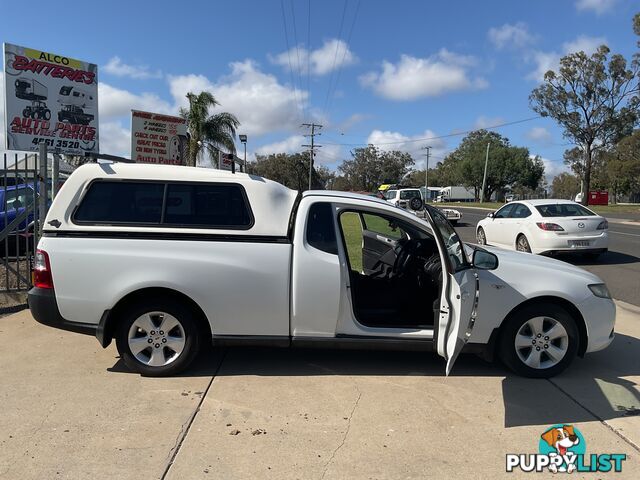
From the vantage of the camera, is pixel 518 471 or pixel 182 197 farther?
pixel 182 197

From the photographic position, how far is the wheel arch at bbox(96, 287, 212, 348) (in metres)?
4.37

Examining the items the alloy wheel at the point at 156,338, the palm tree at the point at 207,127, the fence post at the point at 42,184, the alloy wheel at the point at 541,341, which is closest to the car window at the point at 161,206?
the alloy wheel at the point at 156,338

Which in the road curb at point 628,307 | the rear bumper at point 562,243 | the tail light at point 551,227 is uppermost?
the tail light at point 551,227

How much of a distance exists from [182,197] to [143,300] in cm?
97

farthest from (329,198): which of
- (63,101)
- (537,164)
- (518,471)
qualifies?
(537,164)

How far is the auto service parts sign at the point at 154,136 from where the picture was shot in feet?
40.6

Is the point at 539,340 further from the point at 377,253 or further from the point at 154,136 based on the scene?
the point at 154,136

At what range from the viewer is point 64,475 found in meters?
3.03

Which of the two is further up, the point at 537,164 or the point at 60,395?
the point at 537,164

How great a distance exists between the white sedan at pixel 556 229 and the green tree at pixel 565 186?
105788 mm

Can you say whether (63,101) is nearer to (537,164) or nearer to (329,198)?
(329,198)

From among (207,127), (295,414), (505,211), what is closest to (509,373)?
(295,414)

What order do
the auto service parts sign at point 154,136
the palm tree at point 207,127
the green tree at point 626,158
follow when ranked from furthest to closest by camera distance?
the green tree at point 626,158 < the palm tree at point 207,127 < the auto service parts sign at point 154,136

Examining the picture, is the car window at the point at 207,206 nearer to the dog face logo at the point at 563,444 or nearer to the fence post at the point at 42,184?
the dog face logo at the point at 563,444
